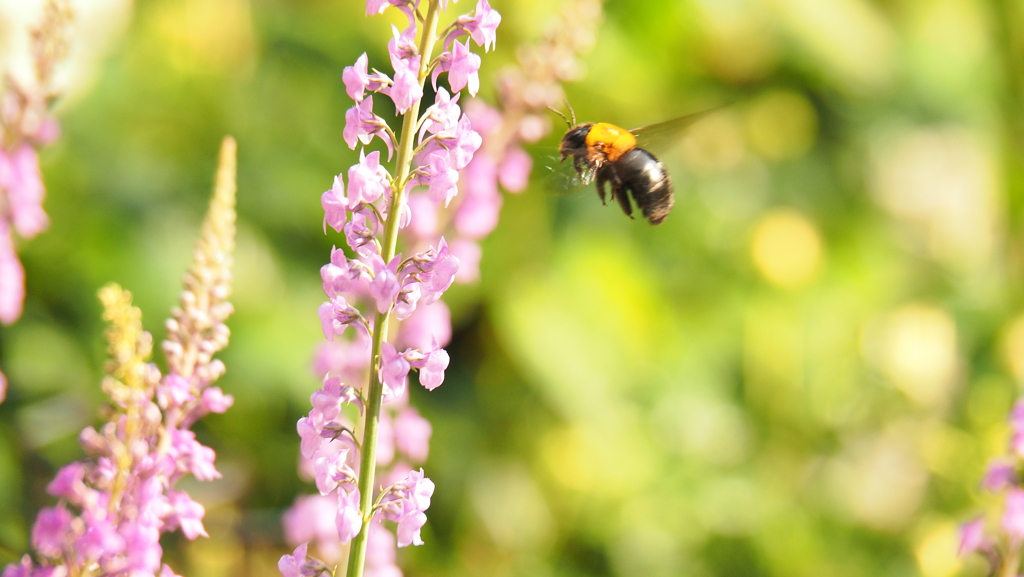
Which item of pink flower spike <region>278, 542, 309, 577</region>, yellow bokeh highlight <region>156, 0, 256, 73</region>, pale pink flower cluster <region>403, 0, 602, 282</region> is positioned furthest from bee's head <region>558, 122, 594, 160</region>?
yellow bokeh highlight <region>156, 0, 256, 73</region>

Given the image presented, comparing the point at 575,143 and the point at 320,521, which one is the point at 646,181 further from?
the point at 320,521

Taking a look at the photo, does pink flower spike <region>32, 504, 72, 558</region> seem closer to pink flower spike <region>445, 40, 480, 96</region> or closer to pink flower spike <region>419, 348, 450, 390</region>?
pink flower spike <region>419, 348, 450, 390</region>

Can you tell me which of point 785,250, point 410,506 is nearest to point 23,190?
point 410,506

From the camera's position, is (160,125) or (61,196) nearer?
(61,196)

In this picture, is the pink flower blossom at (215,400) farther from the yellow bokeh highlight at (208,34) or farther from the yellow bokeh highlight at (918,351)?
the yellow bokeh highlight at (918,351)

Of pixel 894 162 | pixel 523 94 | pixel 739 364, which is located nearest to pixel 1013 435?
pixel 523 94

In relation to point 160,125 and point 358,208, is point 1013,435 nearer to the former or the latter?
point 358,208

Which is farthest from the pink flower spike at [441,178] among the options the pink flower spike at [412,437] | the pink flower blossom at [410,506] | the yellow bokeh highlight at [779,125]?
the yellow bokeh highlight at [779,125]
